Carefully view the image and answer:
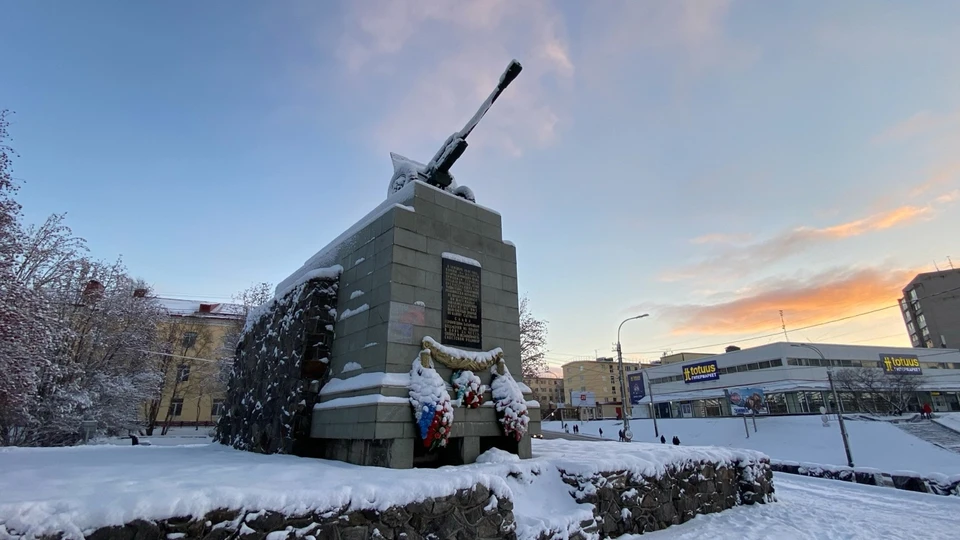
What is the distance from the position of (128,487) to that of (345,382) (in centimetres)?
361

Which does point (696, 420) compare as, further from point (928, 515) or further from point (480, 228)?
point (480, 228)

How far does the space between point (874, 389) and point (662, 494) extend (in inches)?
1931

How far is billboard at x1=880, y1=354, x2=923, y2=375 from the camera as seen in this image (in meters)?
47.5

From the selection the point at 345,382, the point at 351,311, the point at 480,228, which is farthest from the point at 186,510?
the point at 480,228

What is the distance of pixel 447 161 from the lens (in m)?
9.93

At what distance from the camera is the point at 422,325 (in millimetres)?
7848

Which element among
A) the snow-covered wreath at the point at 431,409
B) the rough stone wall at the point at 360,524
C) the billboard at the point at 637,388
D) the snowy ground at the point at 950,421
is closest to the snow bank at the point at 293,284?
the snow-covered wreath at the point at 431,409

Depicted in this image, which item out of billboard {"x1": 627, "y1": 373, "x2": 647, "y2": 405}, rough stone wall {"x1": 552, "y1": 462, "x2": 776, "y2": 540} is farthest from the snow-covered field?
billboard {"x1": 627, "y1": 373, "x2": 647, "y2": 405}

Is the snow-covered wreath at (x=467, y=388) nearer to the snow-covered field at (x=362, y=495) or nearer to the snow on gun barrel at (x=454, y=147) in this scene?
the snow-covered field at (x=362, y=495)

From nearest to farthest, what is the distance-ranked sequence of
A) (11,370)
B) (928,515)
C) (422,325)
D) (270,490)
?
(270,490)
(422,325)
(928,515)
(11,370)

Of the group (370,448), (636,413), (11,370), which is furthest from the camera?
(636,413)

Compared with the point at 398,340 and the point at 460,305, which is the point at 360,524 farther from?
the point at 460,305

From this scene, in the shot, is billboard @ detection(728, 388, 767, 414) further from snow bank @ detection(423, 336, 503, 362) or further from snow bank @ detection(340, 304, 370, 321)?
snow bank @ detection(340, 304, 370, 321)

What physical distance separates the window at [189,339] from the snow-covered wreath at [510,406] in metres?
38.4
